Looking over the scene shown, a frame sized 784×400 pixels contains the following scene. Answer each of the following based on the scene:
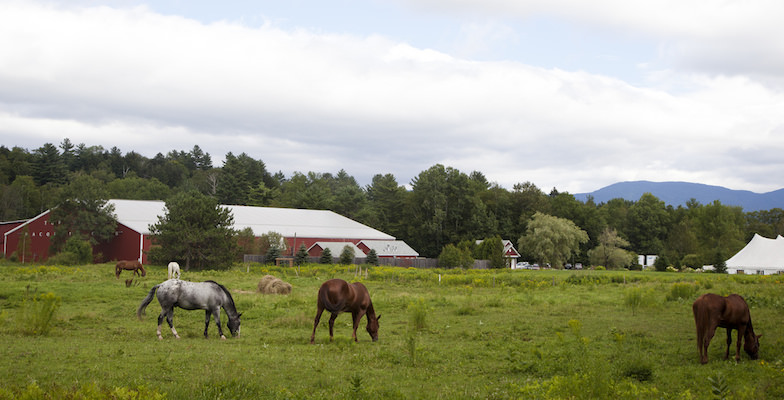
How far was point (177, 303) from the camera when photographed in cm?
1505

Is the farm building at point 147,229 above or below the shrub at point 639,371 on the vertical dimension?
above

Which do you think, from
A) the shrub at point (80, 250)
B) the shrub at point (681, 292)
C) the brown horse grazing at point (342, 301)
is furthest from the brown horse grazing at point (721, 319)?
the shrub at point (80, 250)

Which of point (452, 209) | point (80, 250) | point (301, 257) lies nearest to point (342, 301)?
point (301, 257)

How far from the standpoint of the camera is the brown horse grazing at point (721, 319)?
38.7ft

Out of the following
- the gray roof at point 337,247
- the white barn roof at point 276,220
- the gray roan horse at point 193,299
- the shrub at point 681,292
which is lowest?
the shrub at point 681,292

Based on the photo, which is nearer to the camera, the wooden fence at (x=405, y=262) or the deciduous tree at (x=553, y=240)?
the wooden fence at (x=405, y=262)

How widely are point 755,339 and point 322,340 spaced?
9637 mm

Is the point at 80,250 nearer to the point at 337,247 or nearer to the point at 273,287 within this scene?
the point at 337,247

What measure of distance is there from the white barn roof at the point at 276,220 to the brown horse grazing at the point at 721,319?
2274 inches

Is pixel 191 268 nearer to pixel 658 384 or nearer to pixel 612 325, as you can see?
pixel 612 325

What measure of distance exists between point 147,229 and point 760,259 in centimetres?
6305

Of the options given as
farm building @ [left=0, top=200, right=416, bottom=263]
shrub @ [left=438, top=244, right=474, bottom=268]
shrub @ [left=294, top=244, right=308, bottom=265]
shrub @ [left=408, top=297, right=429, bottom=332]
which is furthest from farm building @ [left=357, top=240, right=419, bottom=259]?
shrub @ [left=408, top=297, right=429, bottom=332]

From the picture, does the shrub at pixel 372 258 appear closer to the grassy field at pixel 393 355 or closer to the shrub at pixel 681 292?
the shrub at pixel 681 292

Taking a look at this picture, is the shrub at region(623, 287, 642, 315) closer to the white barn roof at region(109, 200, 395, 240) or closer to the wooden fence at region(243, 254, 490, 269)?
the wooden fence at region(243, 254, 490, 269)
